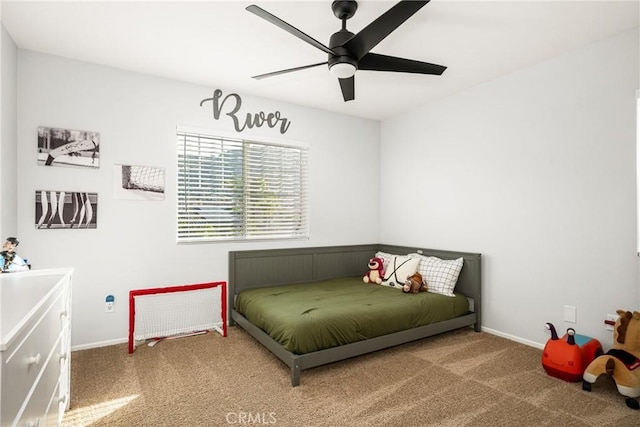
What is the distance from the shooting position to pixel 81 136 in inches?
116

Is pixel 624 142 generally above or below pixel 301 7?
below

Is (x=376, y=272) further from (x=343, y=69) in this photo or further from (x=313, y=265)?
(x=343, y=69)

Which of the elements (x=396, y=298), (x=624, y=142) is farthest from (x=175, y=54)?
(x=624, y=142)

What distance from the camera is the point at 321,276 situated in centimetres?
419

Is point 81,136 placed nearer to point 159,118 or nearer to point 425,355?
point 159,118

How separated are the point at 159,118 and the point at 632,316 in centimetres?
411

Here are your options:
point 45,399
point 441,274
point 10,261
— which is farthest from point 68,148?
point 441,274

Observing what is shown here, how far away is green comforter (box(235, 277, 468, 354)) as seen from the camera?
8.19 feet

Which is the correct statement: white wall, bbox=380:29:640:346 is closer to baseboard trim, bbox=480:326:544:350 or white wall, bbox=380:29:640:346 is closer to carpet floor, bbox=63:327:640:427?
baseboard trim, bbox=480:326:544:350

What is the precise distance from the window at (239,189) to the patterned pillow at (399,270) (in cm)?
107

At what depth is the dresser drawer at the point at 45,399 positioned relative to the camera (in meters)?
1.21

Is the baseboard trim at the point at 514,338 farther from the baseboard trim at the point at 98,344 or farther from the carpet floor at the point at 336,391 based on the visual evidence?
the baseboard trim at the point at 98,344

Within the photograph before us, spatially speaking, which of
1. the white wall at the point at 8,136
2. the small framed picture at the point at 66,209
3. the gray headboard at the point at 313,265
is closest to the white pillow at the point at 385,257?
the gray headboard at the point at 313,265

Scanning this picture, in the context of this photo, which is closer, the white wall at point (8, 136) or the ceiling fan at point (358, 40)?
the ceiling fan at point (358, 40)
